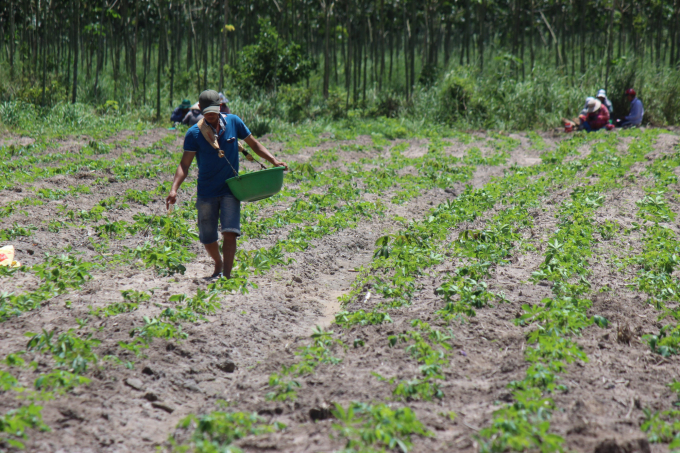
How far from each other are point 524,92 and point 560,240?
38.9 feet

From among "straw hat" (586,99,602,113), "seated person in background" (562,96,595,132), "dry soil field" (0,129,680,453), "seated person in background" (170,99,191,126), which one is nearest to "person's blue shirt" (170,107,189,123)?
"seated person in background" (170,99,191,126)

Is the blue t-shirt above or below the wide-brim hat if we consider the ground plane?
below

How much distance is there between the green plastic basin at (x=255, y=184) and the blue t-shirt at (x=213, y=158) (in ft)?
0.64

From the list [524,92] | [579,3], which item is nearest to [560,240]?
[524,92]

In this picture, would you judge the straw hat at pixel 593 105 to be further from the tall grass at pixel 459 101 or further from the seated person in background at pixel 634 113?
the tall grass at pixel 459 101

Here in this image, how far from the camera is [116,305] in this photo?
165 inches

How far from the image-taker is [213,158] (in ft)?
16.0

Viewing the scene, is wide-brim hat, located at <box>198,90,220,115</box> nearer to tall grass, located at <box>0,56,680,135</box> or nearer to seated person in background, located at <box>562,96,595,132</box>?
tall grass, located at <box>0,56,680,135</box>

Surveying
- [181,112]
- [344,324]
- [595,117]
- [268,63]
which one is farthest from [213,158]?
[268,63]

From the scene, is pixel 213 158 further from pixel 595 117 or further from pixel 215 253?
pixel 595 117

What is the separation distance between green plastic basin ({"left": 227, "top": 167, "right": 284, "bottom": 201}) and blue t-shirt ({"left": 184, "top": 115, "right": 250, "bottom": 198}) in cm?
19

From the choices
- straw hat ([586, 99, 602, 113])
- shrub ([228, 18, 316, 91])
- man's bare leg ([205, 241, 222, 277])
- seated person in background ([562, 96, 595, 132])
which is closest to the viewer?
man's bare leg ([205, 241, 222, 277])

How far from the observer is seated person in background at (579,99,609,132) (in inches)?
574

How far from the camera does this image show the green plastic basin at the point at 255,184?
184 inches
